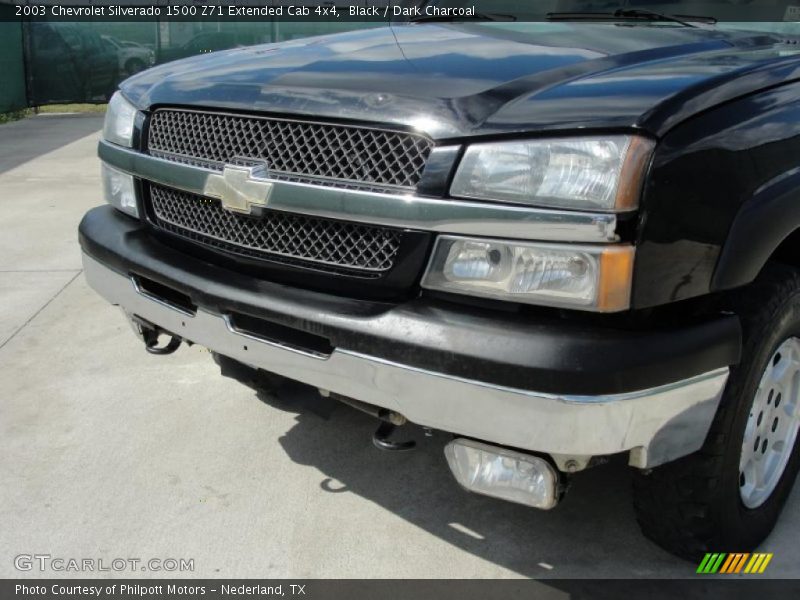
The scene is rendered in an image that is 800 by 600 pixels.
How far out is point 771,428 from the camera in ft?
8.63

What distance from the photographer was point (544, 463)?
2.07 metres

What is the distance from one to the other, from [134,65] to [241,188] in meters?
16.1

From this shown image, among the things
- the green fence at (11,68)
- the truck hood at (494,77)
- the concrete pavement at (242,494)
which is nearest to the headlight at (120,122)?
the truck hood at (494,77)

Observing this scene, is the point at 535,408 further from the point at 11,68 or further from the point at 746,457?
the point at 11,68

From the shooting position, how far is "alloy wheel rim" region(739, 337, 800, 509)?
2.49m

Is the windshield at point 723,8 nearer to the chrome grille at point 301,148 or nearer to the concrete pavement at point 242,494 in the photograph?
the chrome grille at point 301,148

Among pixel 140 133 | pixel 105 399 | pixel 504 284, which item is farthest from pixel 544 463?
pixel 105 399

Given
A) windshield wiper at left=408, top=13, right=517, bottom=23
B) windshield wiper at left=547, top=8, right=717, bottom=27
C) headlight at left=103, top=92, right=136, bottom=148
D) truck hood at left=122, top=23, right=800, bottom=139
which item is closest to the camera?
truck hood at left=122, top=23, right=800, bottom=139

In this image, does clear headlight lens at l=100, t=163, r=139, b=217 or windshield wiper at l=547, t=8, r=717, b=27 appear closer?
clear headlight lens at l=100, t=163, r=139, b=217

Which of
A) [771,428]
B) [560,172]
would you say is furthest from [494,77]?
[771,428]

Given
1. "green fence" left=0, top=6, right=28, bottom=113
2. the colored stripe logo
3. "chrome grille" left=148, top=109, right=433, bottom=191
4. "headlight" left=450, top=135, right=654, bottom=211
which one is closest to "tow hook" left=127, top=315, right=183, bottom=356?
"chrome grille" left=148, top=109, right=433, bottom=191

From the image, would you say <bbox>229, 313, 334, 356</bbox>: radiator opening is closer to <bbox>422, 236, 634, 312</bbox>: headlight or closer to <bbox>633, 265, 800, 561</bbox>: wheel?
<bbox>422, 236, 634, 312</bbox>: headlight

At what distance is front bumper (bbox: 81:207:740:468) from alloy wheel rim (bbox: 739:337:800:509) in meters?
0.45

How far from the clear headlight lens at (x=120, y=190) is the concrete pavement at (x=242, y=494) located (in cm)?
89
